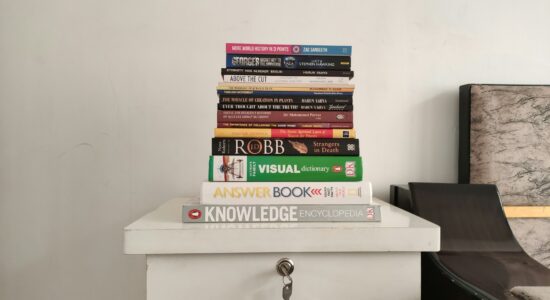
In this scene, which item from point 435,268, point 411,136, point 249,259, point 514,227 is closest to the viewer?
point 249,259

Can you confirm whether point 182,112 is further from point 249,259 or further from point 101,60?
point 249,259

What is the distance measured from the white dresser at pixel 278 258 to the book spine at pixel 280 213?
0.03 m

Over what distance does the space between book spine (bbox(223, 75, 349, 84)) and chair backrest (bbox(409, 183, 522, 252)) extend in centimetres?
34

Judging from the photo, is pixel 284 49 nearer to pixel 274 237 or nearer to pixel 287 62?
pixel 287 62

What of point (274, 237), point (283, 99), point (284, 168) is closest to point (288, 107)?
point (283, 99)

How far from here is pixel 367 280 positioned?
2.27 feet

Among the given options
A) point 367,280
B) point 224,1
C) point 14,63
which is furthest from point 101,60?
point 367,280

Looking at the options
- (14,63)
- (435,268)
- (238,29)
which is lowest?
(435,268)

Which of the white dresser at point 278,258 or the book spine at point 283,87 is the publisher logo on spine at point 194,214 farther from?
the book spine at point 283,87

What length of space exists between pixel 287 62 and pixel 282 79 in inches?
1.4

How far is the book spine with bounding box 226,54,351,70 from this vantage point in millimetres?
778

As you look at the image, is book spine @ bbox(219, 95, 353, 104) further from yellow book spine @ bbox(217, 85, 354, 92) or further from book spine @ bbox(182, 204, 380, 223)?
book spine @ bbox(182, 204, 380, 223)

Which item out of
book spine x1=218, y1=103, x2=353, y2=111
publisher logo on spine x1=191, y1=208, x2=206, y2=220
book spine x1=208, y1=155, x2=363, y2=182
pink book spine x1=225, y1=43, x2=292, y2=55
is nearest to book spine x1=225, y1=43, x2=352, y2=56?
pink book spine x1=225, y1=43, x2=292, y2=55

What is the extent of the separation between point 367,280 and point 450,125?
650mm
